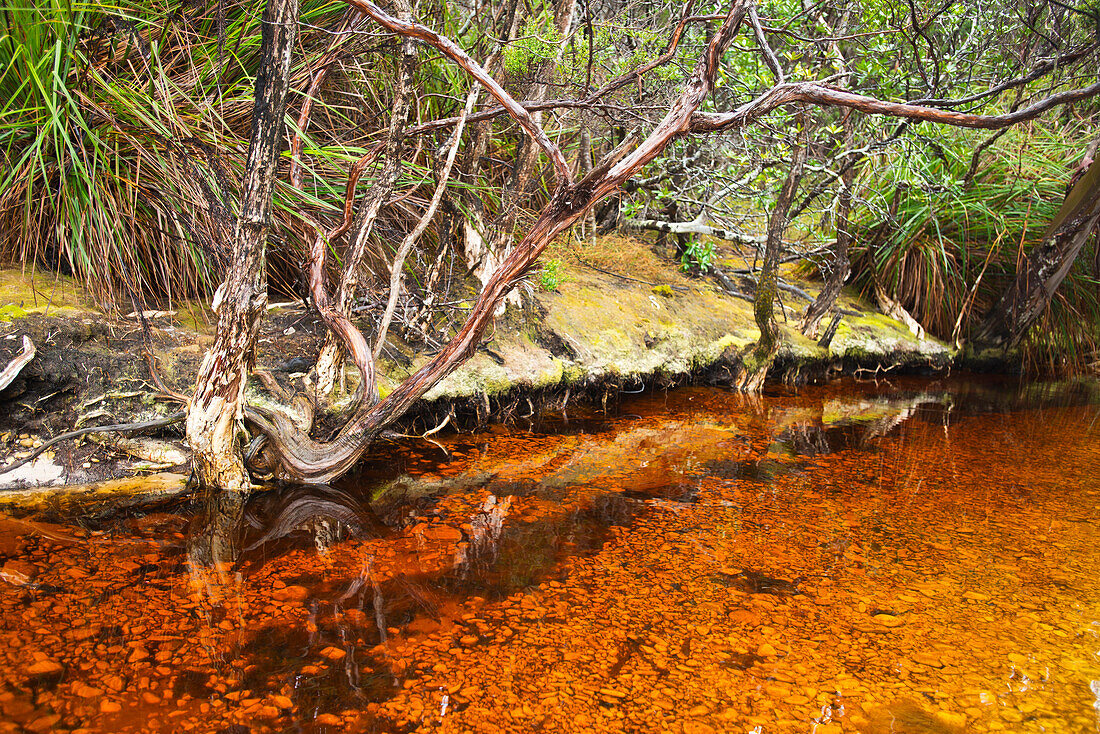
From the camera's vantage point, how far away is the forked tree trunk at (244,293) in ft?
8.22

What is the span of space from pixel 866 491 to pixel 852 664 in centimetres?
156

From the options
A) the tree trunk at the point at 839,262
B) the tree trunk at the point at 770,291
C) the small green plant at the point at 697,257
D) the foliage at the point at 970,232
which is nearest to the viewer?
the tree trunk at the point at 770,291

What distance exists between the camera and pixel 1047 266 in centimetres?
545

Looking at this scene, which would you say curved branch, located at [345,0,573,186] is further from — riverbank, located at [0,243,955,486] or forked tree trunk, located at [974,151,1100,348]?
Result: forked tree trunk, located at [974,151,1100,348]

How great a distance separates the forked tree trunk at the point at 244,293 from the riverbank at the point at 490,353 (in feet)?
0.98

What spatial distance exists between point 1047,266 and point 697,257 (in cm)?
271

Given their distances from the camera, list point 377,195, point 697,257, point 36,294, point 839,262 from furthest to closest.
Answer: point 697,257 → point 839,262 → point 377,195 → point 36,294

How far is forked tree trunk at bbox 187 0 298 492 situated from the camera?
251 centimetres

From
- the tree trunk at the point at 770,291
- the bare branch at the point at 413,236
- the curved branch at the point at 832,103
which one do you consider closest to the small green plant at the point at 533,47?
the bare branch at the point at 413,236

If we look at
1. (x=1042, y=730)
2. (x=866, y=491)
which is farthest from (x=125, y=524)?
(x=866, y=491)

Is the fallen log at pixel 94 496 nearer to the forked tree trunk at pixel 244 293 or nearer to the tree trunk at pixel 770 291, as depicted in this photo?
the forked tree trunk at pixel 244 293

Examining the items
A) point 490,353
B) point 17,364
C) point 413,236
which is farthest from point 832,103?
point 17,364

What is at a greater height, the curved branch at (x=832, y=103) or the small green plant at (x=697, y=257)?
the curved branch at (x=832, y=103)

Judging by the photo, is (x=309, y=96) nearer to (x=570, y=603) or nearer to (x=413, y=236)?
(x=413, y=236)
